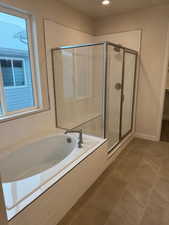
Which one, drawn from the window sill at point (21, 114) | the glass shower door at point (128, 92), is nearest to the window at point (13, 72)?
the window sill at point (21, 114)

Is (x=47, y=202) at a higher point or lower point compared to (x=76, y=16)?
lower

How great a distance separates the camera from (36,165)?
2201 millimetres

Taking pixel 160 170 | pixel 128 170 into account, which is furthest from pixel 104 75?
pixel 160 170

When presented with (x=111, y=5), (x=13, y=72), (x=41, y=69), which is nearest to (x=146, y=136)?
(x=41, y=69)

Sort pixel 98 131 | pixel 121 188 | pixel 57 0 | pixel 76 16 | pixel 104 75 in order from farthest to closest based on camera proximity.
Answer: pixel 76 16 → pixel 98 131 → pixel 57 0 → pixel 104 75 → pixel 121 188

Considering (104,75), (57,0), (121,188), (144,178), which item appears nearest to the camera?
(121,188)

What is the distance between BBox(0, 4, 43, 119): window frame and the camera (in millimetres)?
1963

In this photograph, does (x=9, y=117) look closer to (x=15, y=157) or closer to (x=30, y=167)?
(x=15, y=157)

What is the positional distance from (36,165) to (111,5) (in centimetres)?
286

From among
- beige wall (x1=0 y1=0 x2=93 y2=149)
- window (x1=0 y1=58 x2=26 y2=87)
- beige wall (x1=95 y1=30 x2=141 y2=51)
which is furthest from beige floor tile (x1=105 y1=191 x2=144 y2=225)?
beige wall (x1=95 y1=30 x2=141 y2=51)

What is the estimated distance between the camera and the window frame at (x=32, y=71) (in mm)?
1963

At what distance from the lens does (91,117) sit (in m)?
2.92

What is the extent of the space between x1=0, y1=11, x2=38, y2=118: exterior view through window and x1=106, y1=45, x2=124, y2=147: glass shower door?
115 centimetres

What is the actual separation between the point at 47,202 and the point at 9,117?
1177mm
